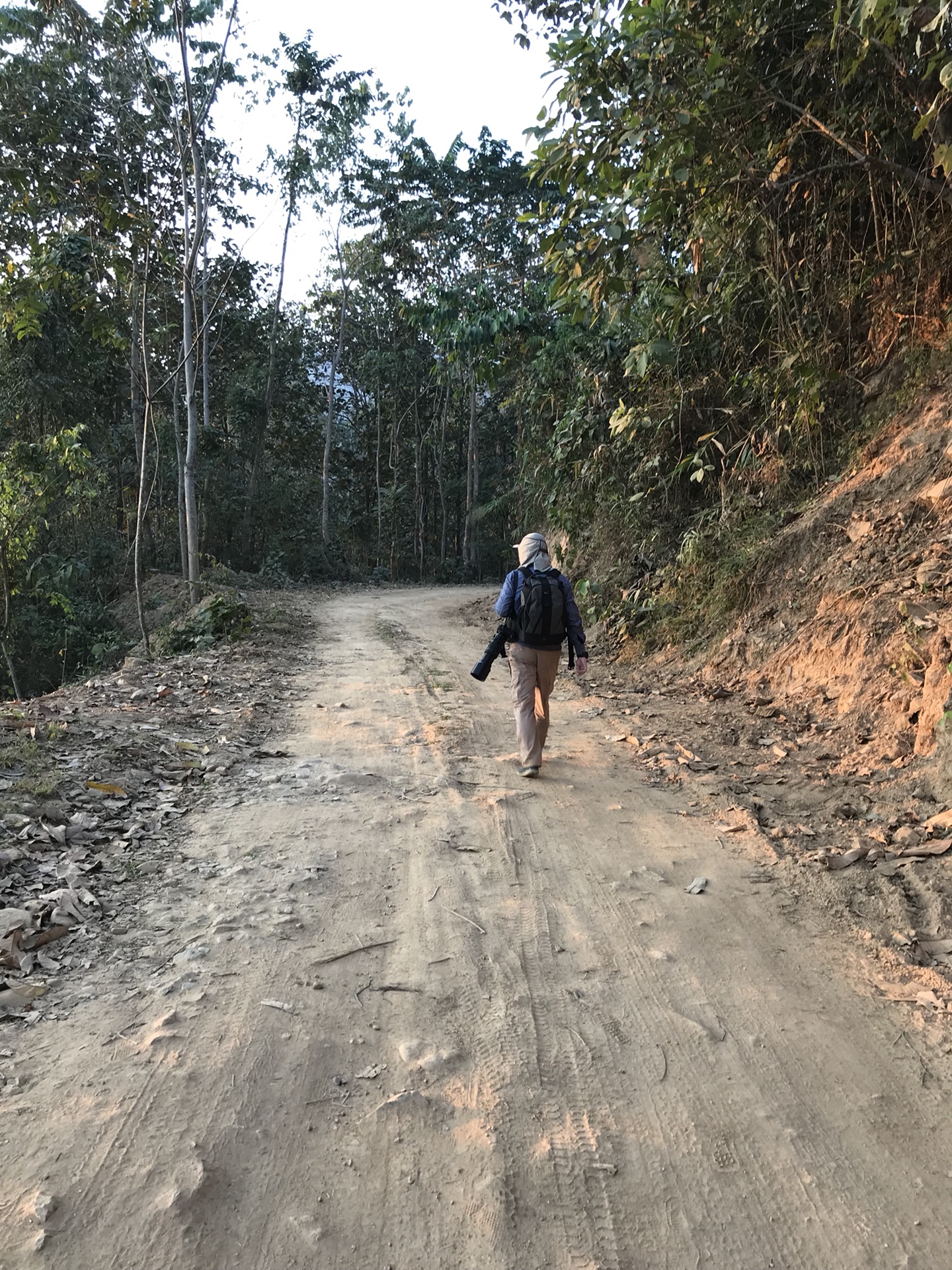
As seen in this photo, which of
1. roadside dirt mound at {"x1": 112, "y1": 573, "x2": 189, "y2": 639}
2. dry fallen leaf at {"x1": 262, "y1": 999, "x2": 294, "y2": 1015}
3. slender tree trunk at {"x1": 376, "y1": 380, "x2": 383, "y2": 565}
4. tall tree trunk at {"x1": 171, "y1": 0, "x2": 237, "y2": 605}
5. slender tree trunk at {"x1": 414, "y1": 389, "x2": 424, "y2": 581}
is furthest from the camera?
slender tree trunk at {"x1": 414, "y1": 389, "x2": 424, "y2": 581}

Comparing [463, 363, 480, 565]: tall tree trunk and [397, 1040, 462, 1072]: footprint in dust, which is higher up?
[463, 363, 480, 565]: tall tree trunk

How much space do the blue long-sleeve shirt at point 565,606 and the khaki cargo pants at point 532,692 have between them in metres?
0.17

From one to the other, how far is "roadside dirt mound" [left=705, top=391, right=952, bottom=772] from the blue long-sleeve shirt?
84.4 inches

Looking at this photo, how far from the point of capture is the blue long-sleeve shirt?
6.02m

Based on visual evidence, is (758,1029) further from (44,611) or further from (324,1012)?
(44,611)

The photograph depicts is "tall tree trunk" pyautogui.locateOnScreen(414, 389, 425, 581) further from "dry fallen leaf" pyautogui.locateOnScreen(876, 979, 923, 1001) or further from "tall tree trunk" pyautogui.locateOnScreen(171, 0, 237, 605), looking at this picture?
"dry fallen leaf" pyautogui.locateOnScreen(876, 979, 923, 1001)

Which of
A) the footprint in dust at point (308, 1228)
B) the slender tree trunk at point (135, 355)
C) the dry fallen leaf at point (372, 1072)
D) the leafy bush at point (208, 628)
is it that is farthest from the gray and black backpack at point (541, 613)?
the slender tree trunk at point (135, 355)

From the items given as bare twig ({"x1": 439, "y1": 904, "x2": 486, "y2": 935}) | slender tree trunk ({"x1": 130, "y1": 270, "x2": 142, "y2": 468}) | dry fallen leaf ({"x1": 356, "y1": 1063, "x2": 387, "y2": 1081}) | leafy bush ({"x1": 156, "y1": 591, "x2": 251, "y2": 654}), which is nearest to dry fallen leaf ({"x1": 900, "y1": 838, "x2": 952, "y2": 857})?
bare twig ({"x1": 439, "y1": 904, "x2": 486, "y2": 935})

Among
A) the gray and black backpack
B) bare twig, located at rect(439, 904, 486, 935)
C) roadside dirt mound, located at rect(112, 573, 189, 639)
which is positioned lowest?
roadside dirt mound, located at rect(112, 573, 189, 639)

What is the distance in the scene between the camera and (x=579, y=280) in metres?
6.39

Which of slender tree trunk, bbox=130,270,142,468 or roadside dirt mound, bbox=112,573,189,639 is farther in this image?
roadside dirt mound, bbox=112,573,189,639

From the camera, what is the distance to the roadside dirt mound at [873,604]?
5594 millimetres

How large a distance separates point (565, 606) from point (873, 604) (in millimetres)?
2795

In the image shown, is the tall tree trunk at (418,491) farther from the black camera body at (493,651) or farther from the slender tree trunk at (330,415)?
the black camera body at (493,651)
